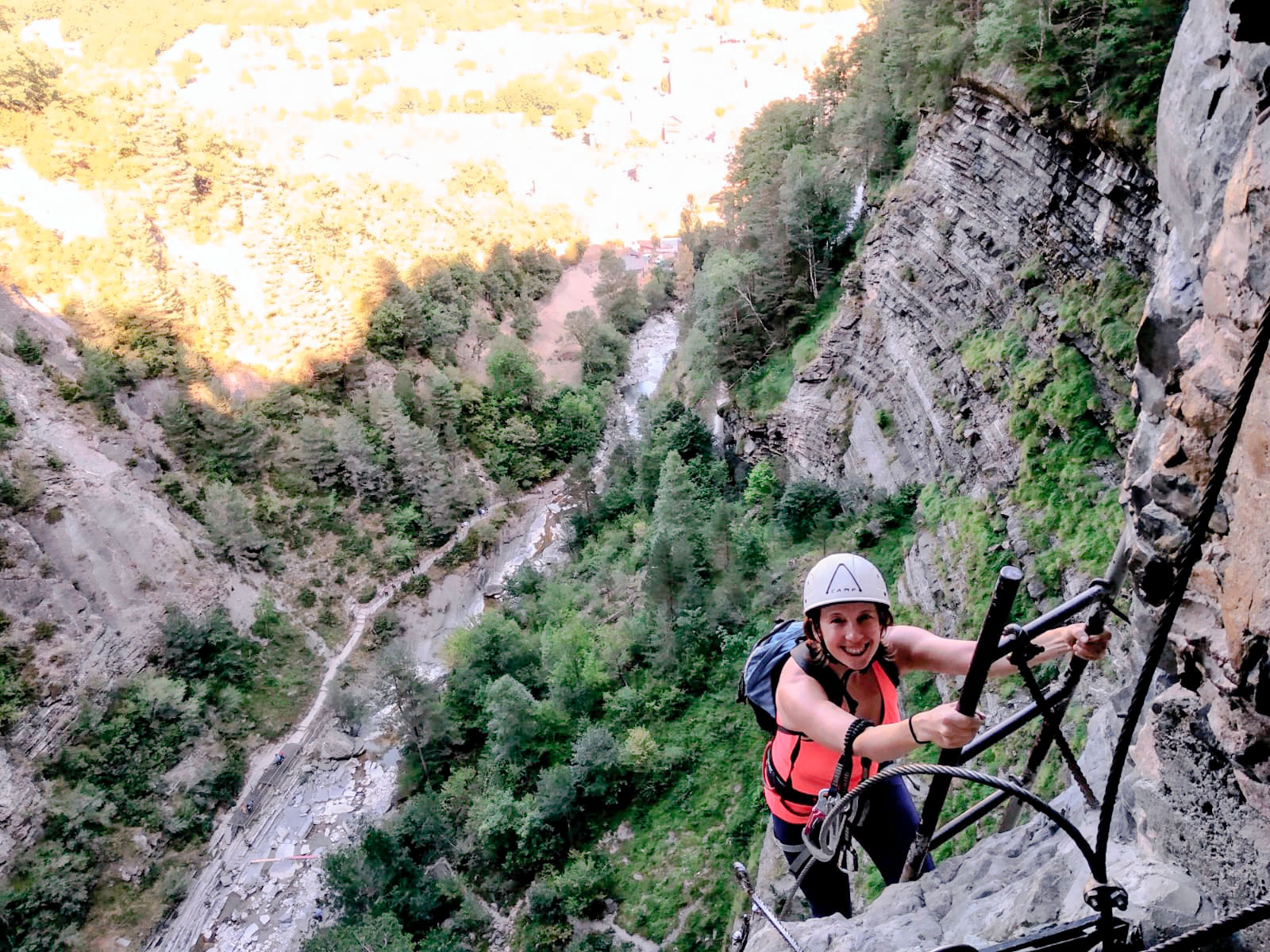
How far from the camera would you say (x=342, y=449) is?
3653cm

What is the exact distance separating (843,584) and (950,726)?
Answer: 1.17 metres

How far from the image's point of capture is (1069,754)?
3412mm

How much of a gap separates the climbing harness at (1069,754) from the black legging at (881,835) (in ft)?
1.58

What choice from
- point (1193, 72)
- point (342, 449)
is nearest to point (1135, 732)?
point (1193, 72)

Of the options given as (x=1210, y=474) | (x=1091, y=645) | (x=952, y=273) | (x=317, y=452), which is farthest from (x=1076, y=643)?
(x=317, y=452)

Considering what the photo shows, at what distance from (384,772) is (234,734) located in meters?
5.79

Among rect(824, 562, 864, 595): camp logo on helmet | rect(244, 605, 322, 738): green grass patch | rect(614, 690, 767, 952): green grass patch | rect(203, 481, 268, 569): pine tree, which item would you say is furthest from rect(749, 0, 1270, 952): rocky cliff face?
rect(203, 481, 268, 569): pine tree

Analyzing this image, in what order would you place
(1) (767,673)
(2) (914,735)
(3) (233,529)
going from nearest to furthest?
(2) (914,735), (1) (767,673), (3) (233,529)

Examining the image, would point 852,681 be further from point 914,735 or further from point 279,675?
point 279,675

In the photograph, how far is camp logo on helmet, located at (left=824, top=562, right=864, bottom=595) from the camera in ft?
13.3

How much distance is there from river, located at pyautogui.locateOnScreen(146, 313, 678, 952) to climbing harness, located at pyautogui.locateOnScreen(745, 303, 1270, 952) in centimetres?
2007

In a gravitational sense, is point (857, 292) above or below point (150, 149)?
below

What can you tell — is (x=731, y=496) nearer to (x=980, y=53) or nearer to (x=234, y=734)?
(x=980, y=53)

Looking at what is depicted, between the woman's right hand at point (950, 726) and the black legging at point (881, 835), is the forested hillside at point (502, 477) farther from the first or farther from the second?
the woman's right hand at point (950, 726)
